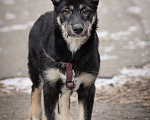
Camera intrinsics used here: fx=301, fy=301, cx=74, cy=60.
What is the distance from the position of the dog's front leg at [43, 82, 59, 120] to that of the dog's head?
623 millimetres

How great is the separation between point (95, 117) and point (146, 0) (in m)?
11.8

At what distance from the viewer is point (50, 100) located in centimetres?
423

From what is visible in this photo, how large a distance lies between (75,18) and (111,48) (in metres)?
5.02

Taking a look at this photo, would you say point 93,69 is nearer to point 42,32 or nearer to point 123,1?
Answer: point 42,32

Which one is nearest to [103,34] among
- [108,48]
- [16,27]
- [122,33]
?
[122,33]

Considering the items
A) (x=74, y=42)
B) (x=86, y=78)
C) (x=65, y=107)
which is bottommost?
(x=65, y=107)

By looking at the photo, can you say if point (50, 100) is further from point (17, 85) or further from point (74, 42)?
point (17, 85)

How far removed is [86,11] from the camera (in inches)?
162

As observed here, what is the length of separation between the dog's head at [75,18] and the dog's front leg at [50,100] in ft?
2.04

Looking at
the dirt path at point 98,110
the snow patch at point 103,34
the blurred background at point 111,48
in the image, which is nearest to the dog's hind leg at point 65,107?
the dirt path at point 98,110

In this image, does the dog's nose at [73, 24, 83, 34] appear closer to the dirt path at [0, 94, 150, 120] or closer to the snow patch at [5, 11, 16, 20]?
the dirt path at [0, 94, 150, 120]

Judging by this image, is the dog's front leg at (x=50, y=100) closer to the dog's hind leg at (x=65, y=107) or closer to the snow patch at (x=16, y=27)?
the dog's hind leg at (x=65, y=107)

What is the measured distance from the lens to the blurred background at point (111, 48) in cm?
635

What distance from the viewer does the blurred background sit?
635cm
